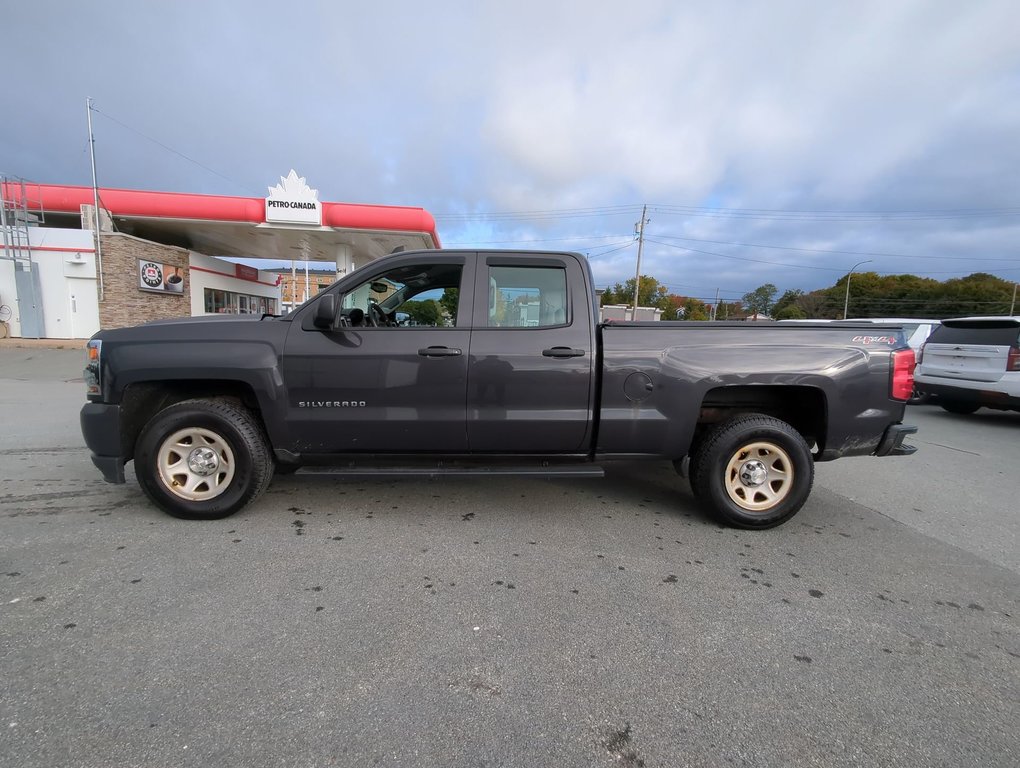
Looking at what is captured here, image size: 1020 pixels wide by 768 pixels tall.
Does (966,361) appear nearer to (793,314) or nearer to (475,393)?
(475,393)

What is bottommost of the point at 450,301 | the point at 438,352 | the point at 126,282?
the point at 438,352

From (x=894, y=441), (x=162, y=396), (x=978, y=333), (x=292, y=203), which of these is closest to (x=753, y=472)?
(x=894, y=441)

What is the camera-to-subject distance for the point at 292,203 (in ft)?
58.5

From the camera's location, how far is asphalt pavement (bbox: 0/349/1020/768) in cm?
178

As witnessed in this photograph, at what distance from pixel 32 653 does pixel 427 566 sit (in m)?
1.78

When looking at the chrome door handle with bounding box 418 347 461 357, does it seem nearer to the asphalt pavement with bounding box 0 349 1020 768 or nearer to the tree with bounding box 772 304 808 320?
the asphalt pavement with bounding box 0 349 1020 768

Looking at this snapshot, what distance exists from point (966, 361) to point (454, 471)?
9.04 m

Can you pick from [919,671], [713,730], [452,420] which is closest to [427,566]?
[452,420]

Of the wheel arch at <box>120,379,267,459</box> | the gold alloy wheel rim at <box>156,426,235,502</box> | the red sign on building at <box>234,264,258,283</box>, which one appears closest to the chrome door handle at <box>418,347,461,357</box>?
the wheel arch at <box>120,379,267,459</box>

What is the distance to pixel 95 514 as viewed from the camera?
358 centimetres

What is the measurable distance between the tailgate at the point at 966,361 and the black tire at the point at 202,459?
10.1 meters

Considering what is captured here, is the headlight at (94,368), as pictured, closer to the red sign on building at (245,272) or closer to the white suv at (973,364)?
the white suv at (973,364)

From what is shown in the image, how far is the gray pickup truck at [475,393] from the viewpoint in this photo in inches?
135

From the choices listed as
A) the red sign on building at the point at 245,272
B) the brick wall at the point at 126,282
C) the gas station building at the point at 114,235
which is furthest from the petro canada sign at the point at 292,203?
the red sign on building at the point at 245,272
